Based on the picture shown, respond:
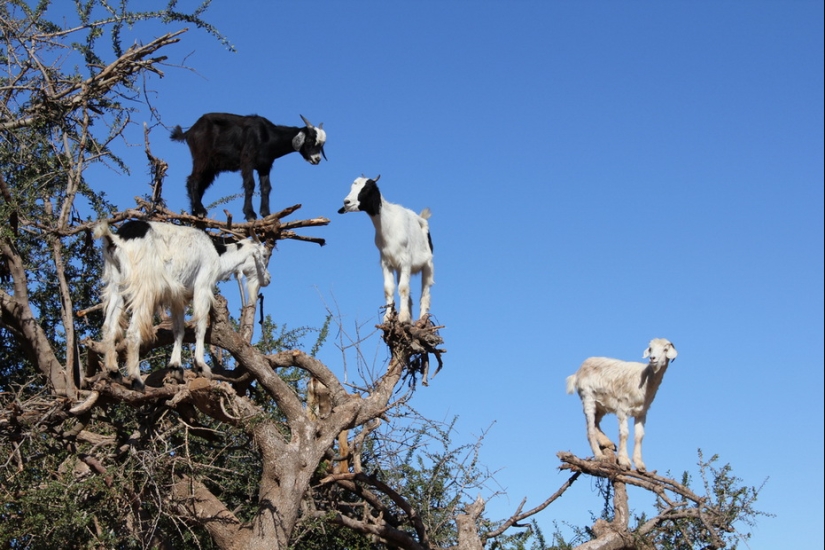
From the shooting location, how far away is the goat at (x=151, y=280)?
6312mm

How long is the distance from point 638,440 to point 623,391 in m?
0.49

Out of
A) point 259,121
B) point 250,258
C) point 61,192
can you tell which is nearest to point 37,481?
point 250,258

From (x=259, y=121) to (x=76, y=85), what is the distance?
1.84 m

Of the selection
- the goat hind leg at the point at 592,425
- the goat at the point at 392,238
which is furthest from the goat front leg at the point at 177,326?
the goat hind leg at the point at 592,425

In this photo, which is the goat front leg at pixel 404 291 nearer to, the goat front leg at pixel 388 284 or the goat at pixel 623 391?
the goat front leg at pixel 388 284

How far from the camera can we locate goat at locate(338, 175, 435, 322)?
324 inches

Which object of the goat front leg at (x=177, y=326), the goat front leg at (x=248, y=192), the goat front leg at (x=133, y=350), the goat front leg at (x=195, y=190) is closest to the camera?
the goat front leg at (x=133, y=350)

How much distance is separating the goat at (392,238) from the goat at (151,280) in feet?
5.29

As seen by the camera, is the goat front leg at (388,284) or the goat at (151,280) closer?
the goat at (151,280)

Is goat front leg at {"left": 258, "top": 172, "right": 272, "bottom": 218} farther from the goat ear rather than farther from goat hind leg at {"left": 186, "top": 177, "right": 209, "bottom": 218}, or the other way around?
goat hind leg at {"left": 186, "top": 177, "right": 209, "bottom": 218}

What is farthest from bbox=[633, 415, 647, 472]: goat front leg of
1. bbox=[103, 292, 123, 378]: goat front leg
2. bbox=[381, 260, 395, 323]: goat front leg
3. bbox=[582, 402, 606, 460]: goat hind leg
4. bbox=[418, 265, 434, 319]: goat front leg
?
bbox=[103, 292, 123, 378]: goat front leg

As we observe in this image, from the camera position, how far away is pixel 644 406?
30.5 feet

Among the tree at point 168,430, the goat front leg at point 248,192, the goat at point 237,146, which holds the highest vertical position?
the goat at point 237,146

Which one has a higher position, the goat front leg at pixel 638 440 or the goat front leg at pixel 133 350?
the goat front leg at pixel 638 440
